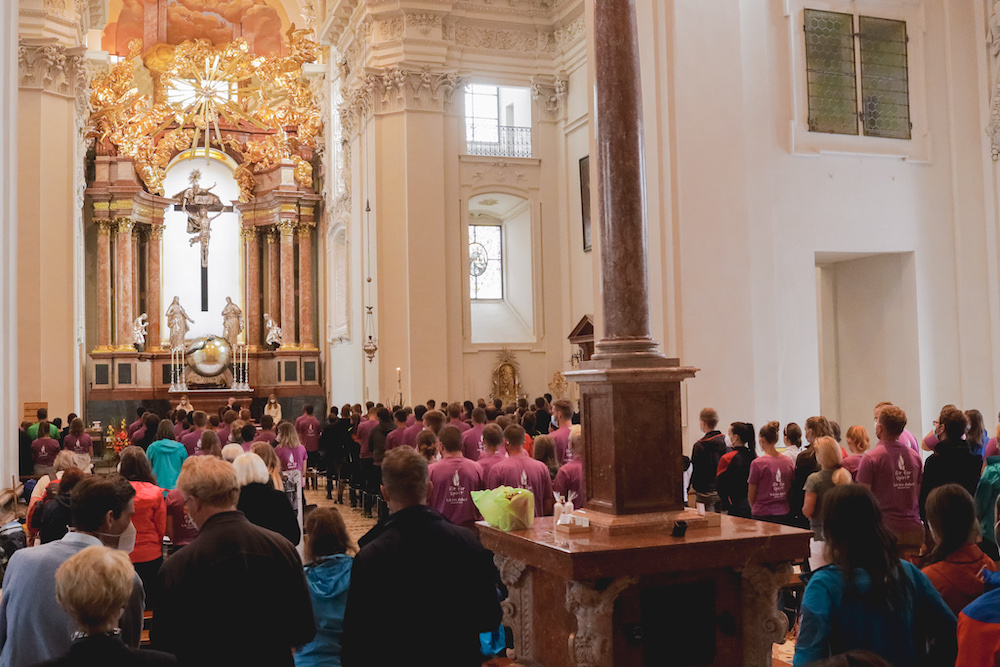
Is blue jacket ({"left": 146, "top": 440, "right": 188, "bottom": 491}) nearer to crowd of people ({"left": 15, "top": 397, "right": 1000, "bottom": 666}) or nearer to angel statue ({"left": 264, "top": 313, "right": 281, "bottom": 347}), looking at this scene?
crowd of people ({"left": 15, "top": 397, "right": 1000, "bottom": 666})

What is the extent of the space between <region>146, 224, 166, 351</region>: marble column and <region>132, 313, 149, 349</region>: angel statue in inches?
11.1

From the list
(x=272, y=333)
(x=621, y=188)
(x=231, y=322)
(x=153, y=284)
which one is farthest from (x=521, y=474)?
(x=153, y=284)

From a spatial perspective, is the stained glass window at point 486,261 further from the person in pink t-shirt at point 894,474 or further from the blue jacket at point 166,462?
the person in pink t-shirt at point 894,474

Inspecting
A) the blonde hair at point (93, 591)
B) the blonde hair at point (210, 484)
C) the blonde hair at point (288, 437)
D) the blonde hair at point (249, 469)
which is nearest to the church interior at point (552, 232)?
the blonde hair at point (249, 469)

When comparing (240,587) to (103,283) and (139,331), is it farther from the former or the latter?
(139,331)

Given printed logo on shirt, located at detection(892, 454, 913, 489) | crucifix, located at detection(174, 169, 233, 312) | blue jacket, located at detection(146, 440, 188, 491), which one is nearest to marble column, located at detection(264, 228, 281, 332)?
crucifix, located at detection(174, 169, 233, 312)

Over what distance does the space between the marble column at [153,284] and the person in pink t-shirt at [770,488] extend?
70.4ft

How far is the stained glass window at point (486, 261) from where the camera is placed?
69.4 feet

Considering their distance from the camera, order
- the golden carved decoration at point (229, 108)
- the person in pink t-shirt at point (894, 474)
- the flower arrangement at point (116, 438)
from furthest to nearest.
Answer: the golden carved decoration at point (229, 108) < the flower arrangement at point (116, 438) < the person in pink t-shirt at point (894, 474)

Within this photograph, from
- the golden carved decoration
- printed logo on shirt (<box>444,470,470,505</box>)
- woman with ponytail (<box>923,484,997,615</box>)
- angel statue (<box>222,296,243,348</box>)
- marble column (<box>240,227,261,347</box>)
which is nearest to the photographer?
woman with ponytail (<box>923,484,997,615</box>)

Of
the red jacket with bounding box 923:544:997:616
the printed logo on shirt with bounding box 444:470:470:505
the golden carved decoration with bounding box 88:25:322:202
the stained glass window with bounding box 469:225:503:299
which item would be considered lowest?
the printed logo on shirt with bounding box 444:470:470:505

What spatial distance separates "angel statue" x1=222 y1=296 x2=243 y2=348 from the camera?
26.3 meters

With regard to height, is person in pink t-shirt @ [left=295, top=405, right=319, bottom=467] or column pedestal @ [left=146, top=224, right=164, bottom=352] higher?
column pedestal @ [left=146, top=224, right=164, bottom=352]

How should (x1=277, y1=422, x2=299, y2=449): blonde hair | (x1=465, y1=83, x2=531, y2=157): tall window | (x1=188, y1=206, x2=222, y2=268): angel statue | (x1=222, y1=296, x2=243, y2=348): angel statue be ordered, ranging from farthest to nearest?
(x1=222, y1=296, x2=243, y2=348): angel statue
(x1=188, y1=206, x2=222, y2=268): angel statue
(x1=465, y1=83, x2=531, y2=157): tall window
(x1=277, y1=422, x2=299, y2=449): blonde hair
